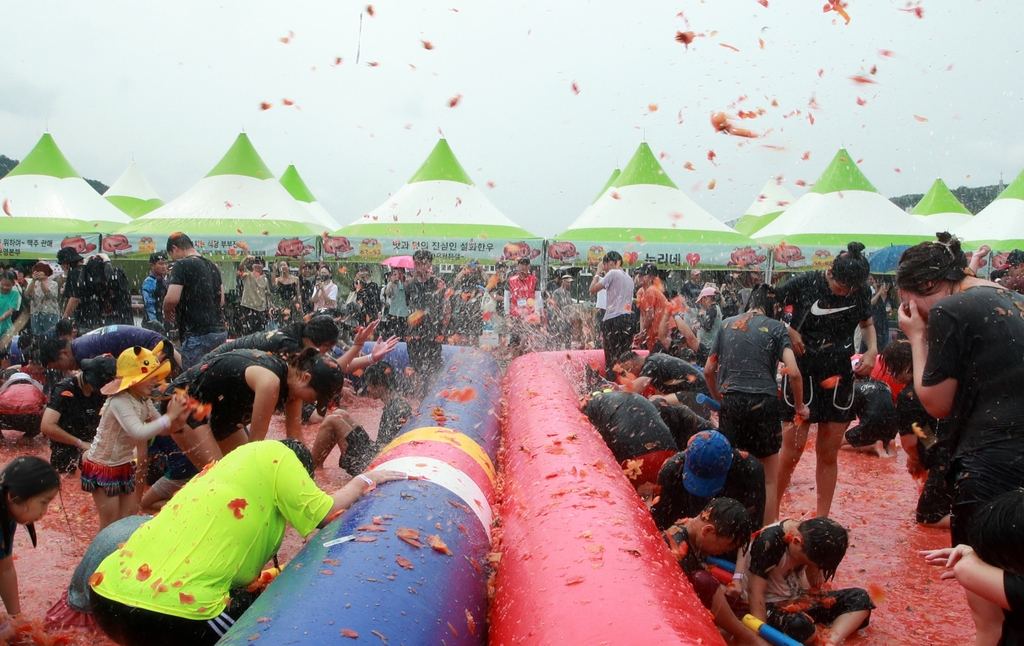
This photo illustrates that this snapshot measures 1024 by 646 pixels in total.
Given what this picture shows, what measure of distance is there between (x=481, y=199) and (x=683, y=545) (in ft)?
34.8

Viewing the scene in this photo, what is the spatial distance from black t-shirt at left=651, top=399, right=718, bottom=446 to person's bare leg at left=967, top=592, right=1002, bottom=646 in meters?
2.67

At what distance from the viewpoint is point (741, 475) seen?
3.77 metres

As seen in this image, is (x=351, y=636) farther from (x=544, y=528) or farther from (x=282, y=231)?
(x=282, y=231)

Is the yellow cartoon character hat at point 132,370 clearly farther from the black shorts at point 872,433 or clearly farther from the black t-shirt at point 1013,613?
the black shorts at point 872,433

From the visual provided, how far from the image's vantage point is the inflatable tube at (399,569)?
2.10 meters

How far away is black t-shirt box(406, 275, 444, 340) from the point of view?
7.88m

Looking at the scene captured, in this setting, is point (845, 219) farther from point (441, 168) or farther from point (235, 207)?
point (235, 207)

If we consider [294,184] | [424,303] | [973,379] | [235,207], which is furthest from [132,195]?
[973,379]

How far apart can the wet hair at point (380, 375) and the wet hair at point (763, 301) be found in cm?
303

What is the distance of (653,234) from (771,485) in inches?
334

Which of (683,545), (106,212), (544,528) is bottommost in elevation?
(683,545)

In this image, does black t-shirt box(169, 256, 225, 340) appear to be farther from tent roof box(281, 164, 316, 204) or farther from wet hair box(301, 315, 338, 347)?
tent roof box(281, 164, 316, 204)

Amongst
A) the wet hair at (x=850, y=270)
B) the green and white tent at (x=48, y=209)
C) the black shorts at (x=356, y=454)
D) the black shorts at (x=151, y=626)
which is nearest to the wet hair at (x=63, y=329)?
the black shorts at (x=356, y=454)

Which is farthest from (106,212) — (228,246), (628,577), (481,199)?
(628,577)
